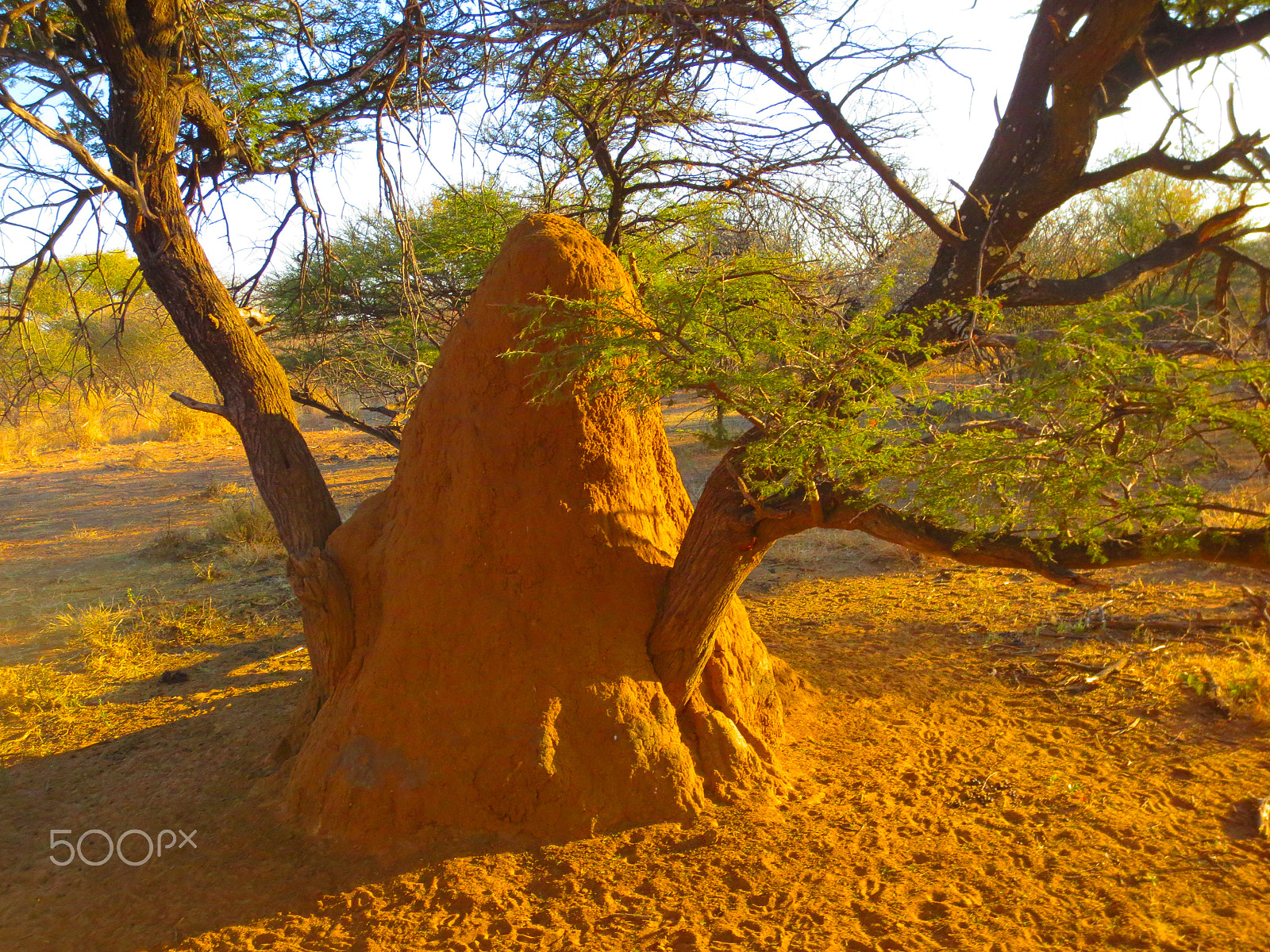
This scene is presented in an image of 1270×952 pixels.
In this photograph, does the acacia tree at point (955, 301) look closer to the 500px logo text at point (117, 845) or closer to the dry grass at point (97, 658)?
the 500px logo text at point (117, 845)

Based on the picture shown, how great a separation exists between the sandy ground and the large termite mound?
8.3 inches

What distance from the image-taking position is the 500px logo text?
356 cm

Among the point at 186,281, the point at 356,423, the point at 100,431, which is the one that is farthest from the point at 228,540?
the point at 100,431

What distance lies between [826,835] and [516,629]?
1617 mm

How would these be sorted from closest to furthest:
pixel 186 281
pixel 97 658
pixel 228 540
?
A: 1. pixel 186 281
2. pixel 97 658
3. pixel 228 540

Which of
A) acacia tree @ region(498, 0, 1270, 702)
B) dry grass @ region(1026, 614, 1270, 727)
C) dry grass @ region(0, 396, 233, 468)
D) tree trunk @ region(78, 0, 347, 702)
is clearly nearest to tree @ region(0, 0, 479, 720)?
tree trunk @ region(78, 0, 347, 702)

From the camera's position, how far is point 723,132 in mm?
4383

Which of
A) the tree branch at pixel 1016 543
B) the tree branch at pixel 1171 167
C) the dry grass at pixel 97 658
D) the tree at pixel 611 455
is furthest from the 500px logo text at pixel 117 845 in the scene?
the tree branch at pixel 1171 167

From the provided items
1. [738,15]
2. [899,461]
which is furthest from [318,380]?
[899,461]

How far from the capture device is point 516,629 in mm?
3617

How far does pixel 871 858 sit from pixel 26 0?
5.98 meters

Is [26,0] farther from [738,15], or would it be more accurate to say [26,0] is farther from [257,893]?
[257,893]

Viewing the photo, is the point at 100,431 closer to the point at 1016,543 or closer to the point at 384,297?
the point at 384,297

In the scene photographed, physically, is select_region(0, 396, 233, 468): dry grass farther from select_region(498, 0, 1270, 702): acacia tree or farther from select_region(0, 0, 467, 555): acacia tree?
select_region(498, 0, 1270, 702): acacia tree
